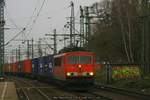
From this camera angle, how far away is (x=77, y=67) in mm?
30328

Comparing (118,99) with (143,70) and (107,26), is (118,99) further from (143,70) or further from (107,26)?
(107,26)

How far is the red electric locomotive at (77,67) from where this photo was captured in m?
29.9

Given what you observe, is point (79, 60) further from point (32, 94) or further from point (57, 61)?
point (32, 94)

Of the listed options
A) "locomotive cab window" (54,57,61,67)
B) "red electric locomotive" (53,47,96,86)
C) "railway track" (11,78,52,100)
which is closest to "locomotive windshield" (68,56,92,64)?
"red electric locomotive" (53,47,96,86)

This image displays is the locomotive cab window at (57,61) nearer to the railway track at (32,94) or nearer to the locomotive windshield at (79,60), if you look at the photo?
the locomotive windshield at (79,60)

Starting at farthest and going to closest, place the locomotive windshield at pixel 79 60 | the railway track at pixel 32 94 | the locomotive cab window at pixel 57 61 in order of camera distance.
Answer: the locomotive cab window at pixel 57 61
the locomotive windshield at pixel 79 60
the railway track at pixel 32 94

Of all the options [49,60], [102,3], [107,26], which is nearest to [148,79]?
[49,60]

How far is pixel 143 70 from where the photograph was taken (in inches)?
1494

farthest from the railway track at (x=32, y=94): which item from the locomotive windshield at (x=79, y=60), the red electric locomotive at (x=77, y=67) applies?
the locomotive windshield at (x=79, y=60)

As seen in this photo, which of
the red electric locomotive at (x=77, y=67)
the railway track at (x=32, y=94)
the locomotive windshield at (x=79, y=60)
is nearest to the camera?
the railway track at (x=32, y=94)

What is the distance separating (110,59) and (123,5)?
777 centimetres

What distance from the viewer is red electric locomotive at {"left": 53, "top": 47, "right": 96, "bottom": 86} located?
2988cm

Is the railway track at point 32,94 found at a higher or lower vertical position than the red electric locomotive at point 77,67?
lower

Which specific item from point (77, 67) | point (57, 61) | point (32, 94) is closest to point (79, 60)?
point (77, 67)
